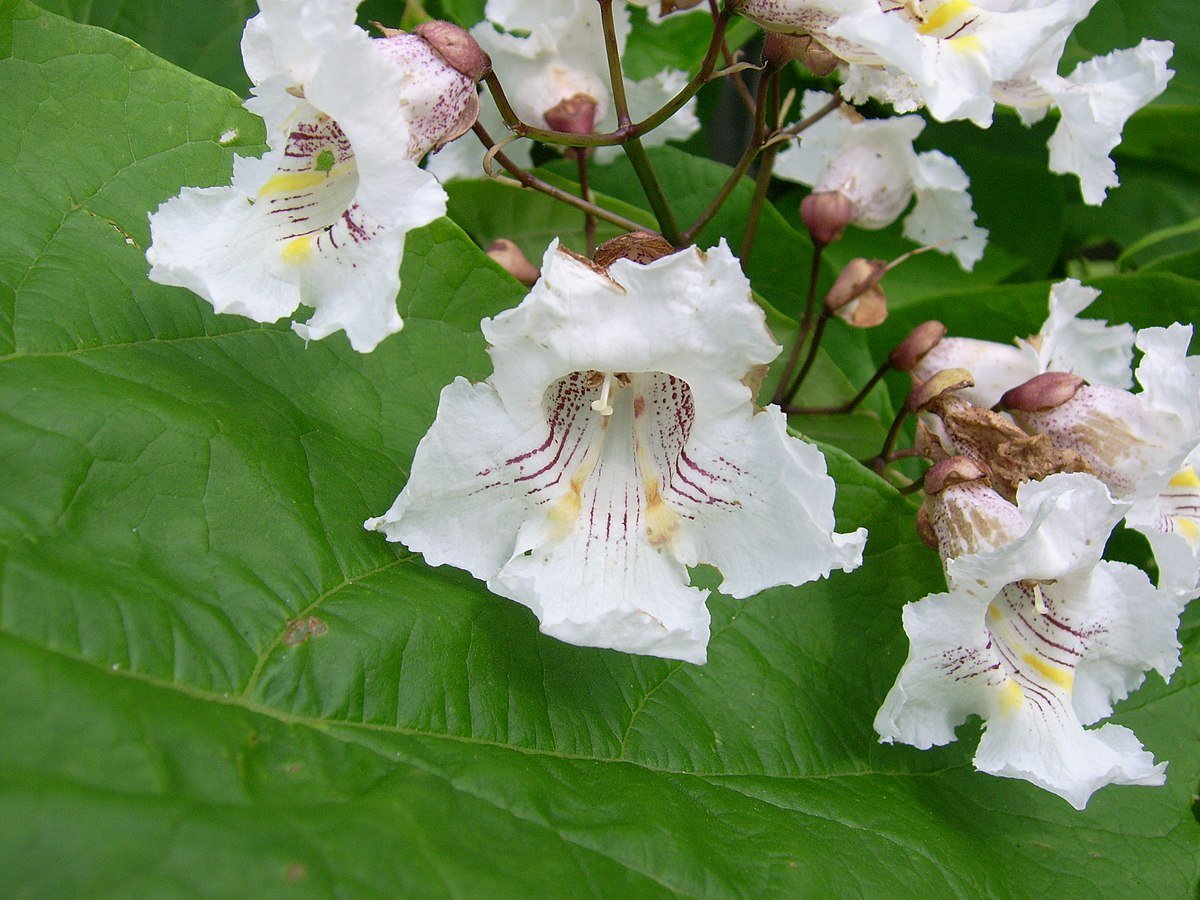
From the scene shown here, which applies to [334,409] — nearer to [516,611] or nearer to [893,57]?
[516,611]

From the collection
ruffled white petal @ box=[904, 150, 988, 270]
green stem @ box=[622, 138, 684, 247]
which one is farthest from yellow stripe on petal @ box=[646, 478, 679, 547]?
ruffled white petal @ box=[904, 150, 988, 270]

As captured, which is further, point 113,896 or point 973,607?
point 973,607

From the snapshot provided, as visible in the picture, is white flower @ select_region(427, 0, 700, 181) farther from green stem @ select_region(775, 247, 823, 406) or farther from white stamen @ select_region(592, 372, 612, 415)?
white stamen @ select_region(592, 372, 612, 415)

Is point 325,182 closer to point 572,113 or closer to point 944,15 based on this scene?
point 572,113

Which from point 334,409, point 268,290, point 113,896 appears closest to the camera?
point 113,896

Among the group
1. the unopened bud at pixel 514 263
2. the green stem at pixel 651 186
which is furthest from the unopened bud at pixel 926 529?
the unopened bud at pixel 514 263

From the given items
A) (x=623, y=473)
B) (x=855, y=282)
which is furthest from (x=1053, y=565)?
(x=855, y=282)

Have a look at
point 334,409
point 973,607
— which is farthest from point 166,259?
point 973,607

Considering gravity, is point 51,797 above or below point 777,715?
above
